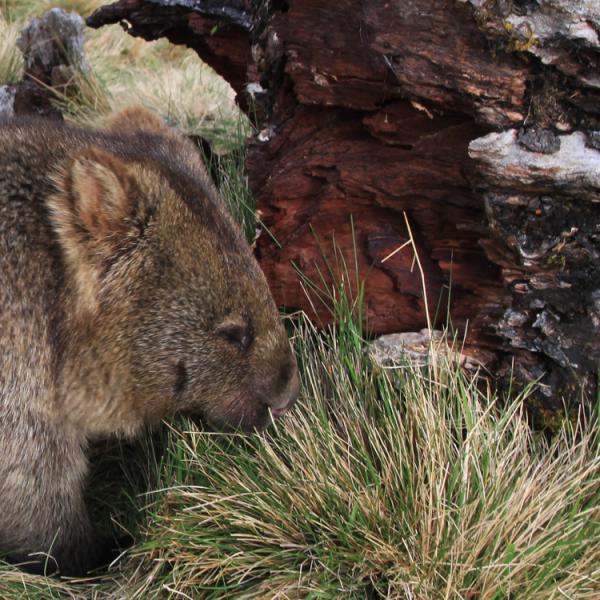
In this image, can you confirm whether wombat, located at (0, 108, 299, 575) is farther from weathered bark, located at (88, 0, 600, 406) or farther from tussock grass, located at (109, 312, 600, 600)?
weathered bark, located at (88, 0, 600, 406)

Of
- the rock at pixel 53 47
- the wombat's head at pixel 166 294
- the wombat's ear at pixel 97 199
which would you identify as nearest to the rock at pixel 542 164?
the wombat's head at pixel 166 294

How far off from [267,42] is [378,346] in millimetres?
1210

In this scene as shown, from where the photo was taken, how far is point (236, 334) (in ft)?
9.00

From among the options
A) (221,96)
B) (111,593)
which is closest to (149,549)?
(111,593)

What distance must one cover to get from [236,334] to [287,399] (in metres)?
0.29

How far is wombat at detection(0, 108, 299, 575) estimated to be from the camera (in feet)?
8.66

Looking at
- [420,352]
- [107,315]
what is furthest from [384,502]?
[107,315]

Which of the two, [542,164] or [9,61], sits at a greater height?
[542,164]

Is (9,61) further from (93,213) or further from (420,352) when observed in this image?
(420,352)

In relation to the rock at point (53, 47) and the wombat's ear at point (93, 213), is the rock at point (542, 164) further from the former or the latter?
the rock at point (53, 47)

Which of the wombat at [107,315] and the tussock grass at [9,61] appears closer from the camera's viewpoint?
the wombat at [107,315]

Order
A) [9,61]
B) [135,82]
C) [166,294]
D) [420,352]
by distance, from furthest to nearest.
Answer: [135,82] < [9,61] < [420,352] < [166,294]

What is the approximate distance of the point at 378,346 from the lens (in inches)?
125

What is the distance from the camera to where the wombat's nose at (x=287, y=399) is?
2.81 m
